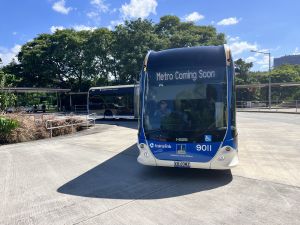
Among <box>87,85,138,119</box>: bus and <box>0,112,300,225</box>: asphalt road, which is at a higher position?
<box>87,85,138,119</box>: bus

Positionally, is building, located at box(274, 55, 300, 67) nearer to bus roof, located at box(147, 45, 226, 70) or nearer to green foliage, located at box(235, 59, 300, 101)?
green foliage, located at box(235, 59, 300, 101)

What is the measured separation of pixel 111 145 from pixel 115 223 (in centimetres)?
822

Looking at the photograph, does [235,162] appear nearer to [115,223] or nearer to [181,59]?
[181,59]

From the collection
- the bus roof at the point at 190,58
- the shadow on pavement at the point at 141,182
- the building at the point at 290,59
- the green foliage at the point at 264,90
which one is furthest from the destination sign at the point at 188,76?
the building at the point at 290,59

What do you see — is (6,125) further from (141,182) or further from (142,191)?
(142,191)

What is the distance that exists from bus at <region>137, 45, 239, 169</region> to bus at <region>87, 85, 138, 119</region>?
1749 centimetres

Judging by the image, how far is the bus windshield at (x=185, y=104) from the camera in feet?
23.0

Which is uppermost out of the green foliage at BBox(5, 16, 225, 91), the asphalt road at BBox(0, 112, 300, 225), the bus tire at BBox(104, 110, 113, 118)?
the green foliage at BBox(5, 16, 225, 91)

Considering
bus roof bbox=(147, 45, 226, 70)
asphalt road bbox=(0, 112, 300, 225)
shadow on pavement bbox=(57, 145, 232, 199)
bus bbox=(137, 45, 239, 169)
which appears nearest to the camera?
asphalt road bbox=(0, 112, 300, 225)

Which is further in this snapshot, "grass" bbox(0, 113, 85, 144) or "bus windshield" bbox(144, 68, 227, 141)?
"grass" bbox(0, 113, 85, 144)

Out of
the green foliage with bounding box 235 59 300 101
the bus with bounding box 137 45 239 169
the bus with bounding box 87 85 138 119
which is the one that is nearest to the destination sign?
the bus with bounding box 137 45 239 169

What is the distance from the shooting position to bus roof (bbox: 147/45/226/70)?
7266 millimetres

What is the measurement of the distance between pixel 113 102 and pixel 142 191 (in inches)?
825

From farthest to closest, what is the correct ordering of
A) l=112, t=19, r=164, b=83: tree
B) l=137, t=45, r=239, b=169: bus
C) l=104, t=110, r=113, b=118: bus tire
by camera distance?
l=112, t=19, r=164, b=83: tree, l=104, t=110, r=113, b=118: bus tire, l=137, t=45, r=239, b=169: bus
